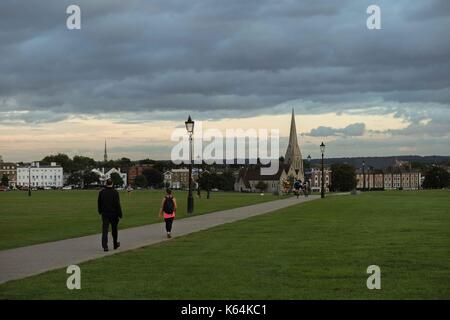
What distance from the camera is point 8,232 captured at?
26297mm

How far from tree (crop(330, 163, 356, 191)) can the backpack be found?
14079 cm

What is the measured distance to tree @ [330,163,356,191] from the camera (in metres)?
165

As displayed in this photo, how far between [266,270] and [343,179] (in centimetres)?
15518

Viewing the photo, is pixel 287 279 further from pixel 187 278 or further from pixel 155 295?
pixel 155 295

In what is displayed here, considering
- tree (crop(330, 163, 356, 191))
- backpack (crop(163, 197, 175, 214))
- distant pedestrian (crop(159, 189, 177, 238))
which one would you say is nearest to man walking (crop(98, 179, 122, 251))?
distant pedestrian (crop(159, 189, 177, 238))

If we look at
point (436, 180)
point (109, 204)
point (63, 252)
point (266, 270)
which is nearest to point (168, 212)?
point (109, 204)

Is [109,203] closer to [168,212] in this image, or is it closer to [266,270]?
[168,212]

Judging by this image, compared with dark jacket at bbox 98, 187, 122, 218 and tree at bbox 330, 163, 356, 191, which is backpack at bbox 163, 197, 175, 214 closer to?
dark jacket at bbox 98, 187, 122, 218

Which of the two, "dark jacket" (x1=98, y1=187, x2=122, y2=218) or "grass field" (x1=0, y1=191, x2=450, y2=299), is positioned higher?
"dark jacket" (x1=98, y1=187, x2=122, y2=218)

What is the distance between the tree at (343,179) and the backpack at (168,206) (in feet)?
462

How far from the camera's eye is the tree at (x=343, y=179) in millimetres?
165375

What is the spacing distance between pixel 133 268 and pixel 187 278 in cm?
206
